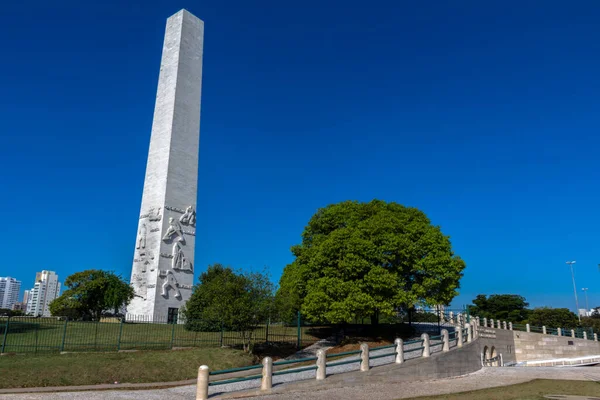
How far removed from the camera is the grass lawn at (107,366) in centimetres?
1656

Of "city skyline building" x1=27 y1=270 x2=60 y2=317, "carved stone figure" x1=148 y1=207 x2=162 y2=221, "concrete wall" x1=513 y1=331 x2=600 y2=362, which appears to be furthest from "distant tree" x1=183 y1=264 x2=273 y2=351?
"city skyline building" x1=27 y1=270 x2=60 y2=317

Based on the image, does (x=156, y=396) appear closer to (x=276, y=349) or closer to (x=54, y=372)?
(x=54, y=372)

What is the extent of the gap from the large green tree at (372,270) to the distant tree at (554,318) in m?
51.3

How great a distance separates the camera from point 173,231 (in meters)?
38.6

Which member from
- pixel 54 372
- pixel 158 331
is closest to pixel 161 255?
pixel 158 331

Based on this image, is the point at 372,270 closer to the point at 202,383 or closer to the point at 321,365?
the point at 321,365

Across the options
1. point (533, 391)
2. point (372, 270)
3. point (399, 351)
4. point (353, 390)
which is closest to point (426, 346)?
point (399, 351)

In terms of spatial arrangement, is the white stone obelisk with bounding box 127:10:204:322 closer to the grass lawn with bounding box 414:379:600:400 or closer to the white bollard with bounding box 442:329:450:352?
the white bollard with bounding box 442:329:450:352

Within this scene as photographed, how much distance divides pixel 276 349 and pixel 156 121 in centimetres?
2457

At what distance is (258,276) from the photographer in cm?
2469

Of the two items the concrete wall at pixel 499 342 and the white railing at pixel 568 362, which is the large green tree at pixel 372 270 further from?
the white railing at pixel 568 362

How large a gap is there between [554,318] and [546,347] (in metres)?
29.0

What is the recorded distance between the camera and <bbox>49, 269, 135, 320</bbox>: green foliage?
115 ft

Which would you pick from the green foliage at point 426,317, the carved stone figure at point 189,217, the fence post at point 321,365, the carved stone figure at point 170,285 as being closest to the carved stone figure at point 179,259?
the carved stone figure at point 170,285
